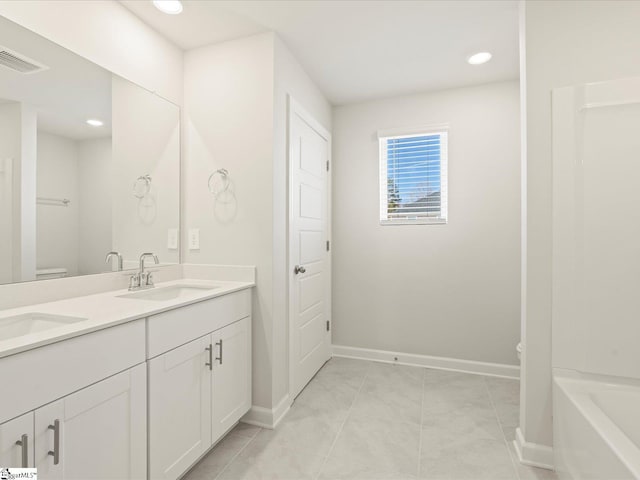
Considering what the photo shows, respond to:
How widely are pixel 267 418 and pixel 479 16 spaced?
9.27ft

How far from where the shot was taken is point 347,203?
10.4ft

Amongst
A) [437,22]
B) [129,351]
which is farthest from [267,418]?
[437,22]

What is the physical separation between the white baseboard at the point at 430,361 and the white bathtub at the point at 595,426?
1155mm

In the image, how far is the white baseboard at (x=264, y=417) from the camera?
6.50 ft

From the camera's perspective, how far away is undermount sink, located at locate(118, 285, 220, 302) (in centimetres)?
177

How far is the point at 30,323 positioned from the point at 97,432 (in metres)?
0.56

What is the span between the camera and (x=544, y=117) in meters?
1.66

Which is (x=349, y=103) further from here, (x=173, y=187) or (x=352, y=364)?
(x=352, y=364)

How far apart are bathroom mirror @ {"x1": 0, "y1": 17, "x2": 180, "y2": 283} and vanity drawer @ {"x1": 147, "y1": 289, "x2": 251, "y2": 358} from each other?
2.12 feet

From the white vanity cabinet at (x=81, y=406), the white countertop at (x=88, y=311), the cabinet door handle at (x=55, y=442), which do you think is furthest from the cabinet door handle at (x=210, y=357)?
the cabinet door handle at (x=55, y=442)

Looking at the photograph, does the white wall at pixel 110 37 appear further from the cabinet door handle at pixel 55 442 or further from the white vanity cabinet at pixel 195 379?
the cabinet door handle at pixel 55 442

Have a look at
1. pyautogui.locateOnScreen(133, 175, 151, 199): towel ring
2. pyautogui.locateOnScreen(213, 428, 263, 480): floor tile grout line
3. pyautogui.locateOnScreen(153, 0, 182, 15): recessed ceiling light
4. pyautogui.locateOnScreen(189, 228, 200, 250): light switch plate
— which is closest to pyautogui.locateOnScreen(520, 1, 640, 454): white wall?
pyautogui.locateOnScreen(213, 428, 263, 480): floor tile grout line

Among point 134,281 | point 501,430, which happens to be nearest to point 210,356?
point 134,281

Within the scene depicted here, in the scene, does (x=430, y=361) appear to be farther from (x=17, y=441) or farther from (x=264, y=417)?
(x=17, y=441)
